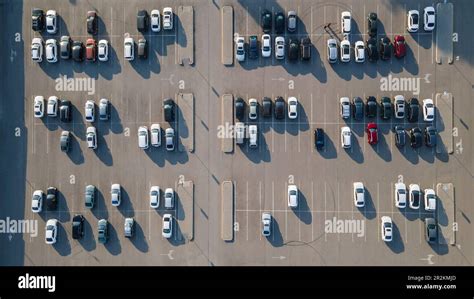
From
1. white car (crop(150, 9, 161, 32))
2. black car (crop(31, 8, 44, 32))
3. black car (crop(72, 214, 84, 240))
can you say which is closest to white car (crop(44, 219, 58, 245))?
black car (crop(72, 214, 84, 240))

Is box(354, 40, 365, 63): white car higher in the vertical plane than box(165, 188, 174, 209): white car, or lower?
higher

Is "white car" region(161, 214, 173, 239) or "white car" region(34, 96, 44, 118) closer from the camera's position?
"white car" region(161, 214, 173, 239)

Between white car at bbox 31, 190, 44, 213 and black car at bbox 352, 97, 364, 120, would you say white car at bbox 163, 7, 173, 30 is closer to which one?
black car at bbox 352, 97, 364, 120

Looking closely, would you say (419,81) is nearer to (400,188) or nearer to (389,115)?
(389,115)

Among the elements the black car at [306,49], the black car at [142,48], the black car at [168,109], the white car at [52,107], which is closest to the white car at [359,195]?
the black car at [306,49]

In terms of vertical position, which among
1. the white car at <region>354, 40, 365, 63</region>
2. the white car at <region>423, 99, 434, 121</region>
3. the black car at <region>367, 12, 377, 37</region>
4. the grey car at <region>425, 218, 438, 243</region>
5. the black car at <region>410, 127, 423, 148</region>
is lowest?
the grey car at <region>425, 218, 438, 243</region>

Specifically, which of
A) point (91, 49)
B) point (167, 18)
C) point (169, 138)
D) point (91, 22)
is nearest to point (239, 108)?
point (169, 138)

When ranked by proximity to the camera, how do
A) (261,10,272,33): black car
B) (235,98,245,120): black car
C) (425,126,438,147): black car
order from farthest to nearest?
(261,10,272,33): black car → (235,98,245,120): black car → (425,126,438,147): black car
